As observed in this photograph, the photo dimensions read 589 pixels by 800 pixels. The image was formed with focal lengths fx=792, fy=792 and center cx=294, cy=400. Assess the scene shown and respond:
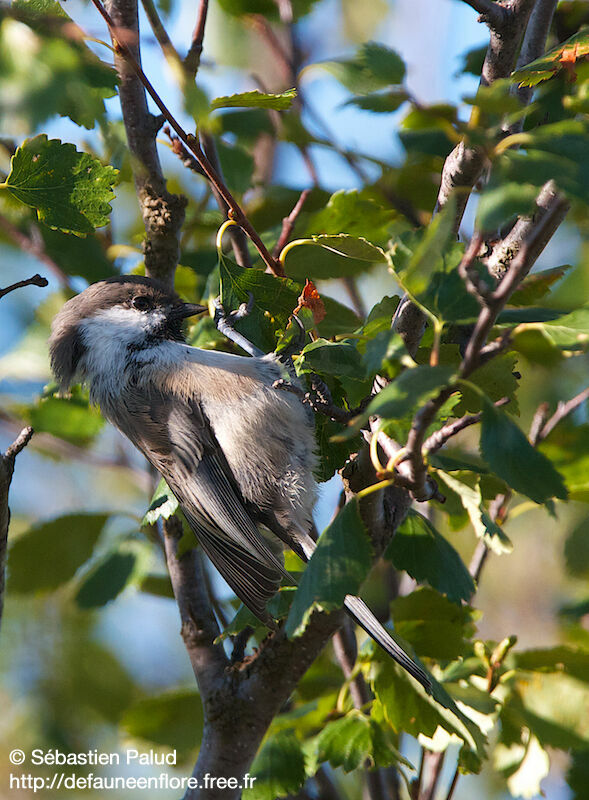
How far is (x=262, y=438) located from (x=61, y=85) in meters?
1.24

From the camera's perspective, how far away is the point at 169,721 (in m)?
2.29

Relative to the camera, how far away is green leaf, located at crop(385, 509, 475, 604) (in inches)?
68.4

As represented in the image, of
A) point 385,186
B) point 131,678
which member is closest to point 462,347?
point 385,186

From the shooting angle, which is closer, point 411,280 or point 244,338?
point 411,280

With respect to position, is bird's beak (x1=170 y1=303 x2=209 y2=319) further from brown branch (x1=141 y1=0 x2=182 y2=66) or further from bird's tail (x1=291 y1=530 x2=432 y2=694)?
bird's tail (x1=291 y1=530 x2=432 y2=694)

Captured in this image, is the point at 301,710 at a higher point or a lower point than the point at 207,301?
lower

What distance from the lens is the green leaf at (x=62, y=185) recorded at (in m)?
1.49

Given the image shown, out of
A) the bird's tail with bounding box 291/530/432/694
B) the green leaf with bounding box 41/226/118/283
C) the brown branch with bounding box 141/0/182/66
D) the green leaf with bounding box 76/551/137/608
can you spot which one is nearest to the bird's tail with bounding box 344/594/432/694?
the bird's tail with bounding box 291/530/432/694

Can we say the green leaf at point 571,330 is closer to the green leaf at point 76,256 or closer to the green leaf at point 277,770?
the green leaf at point 277,770

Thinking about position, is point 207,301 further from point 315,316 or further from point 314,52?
point 314,52

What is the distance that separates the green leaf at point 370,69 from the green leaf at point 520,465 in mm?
1217

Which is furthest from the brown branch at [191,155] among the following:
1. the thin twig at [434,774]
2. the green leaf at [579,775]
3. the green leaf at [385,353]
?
the green leaf at [579,775]

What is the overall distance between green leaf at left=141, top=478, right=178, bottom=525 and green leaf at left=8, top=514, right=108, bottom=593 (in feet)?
1.64

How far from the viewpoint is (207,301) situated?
217 centimetres
